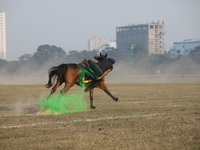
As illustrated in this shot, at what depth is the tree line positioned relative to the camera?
114812mm

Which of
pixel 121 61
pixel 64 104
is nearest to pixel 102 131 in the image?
pixel 64 104

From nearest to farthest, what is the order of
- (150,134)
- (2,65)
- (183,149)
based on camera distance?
(183,149)
(150,134)
(2,65)

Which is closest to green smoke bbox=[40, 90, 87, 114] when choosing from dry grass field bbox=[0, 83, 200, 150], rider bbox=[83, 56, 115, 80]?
dry grass field bbox=[0, 83, 200, 150]

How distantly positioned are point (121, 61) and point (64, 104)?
125 meters

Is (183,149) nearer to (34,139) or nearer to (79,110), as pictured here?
(34,139)

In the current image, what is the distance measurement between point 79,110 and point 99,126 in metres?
4.90

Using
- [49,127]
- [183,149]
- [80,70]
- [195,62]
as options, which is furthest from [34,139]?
[195,62]

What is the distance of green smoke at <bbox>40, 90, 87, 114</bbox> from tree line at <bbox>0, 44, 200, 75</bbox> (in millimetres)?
93504

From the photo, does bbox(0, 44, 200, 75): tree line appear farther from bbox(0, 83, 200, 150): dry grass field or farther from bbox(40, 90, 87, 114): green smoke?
bbox(0, 83, 200, 150): dry grass field

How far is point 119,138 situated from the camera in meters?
9.88

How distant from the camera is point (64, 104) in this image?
54.0 ft

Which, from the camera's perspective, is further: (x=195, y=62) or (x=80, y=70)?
(x=195, y=62)

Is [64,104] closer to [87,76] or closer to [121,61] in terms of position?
[87,76]

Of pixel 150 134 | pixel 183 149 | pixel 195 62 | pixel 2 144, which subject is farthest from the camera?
pixel 195 62
